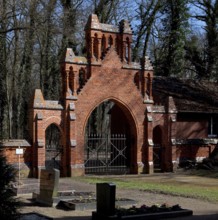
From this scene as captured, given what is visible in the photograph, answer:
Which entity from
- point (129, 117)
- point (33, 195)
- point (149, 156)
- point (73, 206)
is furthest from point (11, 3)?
point (73, 206)

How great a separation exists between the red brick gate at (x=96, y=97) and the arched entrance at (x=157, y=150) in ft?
6.13

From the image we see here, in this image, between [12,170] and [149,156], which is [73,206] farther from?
[149,156]

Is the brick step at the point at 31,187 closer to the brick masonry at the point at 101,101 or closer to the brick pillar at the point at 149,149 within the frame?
the brick masonry at the point at 101,101

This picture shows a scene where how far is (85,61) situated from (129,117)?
4338 mm

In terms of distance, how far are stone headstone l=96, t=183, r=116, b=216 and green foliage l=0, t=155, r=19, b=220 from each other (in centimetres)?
373

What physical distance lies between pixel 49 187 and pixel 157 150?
15973 mm

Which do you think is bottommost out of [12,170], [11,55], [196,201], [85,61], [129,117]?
[196,201]

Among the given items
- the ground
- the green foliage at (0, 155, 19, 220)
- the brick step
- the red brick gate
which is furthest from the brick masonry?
the green foliage at (0, 155, 19, 220)

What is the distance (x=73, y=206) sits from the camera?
48.7 feet

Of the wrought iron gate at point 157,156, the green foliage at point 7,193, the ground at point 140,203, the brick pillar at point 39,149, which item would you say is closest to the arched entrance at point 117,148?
the wrought iron gate at point 157,156

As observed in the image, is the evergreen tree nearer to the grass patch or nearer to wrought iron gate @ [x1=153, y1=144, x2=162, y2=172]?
wrought iron gate @ [x1=153, y1=144, x2=162, y2=172]

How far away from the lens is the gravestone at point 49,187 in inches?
623

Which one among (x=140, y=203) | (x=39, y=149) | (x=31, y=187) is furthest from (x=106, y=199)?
(x=39, y=149)

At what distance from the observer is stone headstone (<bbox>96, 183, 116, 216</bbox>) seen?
12.4 m
